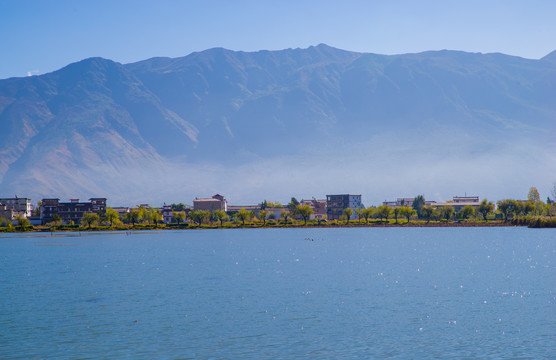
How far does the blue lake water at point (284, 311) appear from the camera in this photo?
3228 centimetres

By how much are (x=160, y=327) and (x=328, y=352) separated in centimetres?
1170

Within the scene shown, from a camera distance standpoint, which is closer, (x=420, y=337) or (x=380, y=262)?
(x=420, y=337)

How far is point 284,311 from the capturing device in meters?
42.3

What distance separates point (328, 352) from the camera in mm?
31391

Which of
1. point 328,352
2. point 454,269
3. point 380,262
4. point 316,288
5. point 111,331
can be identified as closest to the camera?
point 328,352

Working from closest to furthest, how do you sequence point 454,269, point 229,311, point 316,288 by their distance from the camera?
point 229,311, point 316,288, point 454,269

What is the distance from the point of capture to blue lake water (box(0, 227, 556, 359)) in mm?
32281

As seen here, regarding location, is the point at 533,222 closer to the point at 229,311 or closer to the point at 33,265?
the point at 33,265

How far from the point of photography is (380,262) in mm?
78750

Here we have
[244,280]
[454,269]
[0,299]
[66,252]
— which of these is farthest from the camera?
[66,252]

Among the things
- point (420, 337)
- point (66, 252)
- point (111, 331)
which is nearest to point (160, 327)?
point (111, 331)

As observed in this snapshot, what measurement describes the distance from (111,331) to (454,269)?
43.9 meters

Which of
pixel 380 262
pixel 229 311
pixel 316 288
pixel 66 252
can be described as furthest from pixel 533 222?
pixel 229 311

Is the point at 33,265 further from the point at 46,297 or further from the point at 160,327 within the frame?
the point at 160,327
